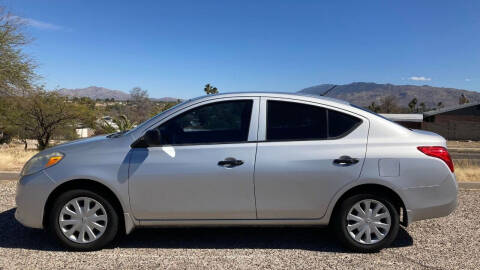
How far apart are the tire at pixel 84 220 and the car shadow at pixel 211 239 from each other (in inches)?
10.4

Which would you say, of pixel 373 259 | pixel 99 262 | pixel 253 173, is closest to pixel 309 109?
pixel 253 173

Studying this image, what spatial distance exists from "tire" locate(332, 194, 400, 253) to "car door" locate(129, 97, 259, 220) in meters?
0.98

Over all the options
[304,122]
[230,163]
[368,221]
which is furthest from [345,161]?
[230,163]

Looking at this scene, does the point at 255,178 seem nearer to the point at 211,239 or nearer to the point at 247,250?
the point at 247,250

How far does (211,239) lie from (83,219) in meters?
1.46

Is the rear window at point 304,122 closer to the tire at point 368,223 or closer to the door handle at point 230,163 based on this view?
the door handle at point 230,163

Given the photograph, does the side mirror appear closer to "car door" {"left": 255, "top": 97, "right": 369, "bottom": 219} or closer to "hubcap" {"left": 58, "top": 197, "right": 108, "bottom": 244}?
"hubcap" {"left": 58, "top": 197, "right": 108, "bottom": 244}

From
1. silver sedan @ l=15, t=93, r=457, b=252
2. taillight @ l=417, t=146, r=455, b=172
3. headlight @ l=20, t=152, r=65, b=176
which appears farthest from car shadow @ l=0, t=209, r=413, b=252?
taillight @ l=417, t=146, r=455, b=172

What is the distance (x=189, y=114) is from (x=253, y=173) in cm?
98

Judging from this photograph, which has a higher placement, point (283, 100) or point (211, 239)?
point (283, 100)

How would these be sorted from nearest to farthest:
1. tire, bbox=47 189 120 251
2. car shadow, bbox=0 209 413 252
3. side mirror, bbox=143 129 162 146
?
side mirror, bbox=143 129 162 146 → tire, bbox=47 189 120 251 → car shadow, bbox=0 209 413 252

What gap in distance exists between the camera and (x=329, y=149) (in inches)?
153

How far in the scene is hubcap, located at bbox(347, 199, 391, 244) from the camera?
393 centimetres

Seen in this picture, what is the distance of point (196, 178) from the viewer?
3.85 metres
